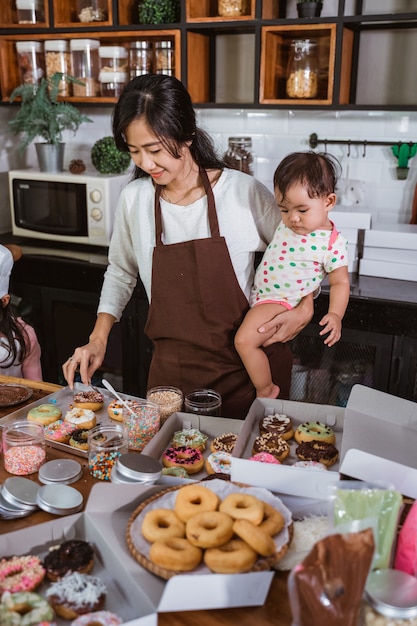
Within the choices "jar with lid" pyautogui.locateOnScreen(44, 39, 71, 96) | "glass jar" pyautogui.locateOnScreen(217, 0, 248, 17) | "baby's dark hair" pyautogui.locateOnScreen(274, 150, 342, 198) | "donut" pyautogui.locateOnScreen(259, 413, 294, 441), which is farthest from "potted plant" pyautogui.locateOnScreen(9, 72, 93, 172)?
"donut" pyautogui.locateOnScreen(259, 413, 294, 441)

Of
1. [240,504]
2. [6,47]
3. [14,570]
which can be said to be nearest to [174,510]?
[240,504]

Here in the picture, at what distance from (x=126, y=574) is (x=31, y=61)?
122 inches

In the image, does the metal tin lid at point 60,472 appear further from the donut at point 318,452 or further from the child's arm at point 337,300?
the child's arm at point 337,300

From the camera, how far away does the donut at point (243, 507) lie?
40.0 inches

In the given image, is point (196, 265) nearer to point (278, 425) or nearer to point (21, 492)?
point (278, 425)

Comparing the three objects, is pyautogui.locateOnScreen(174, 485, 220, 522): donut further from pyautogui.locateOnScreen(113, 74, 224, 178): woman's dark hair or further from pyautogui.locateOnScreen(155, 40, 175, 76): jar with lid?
pyautogui.locateOnScreen(155, 40, 175, 76): jar with lid

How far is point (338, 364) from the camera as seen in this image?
274 cm

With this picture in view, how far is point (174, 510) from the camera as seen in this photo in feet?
3.50

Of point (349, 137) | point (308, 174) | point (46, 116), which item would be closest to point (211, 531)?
point (308, 174)

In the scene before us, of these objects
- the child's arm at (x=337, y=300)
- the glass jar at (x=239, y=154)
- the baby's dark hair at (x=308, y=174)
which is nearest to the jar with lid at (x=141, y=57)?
the glass jar at (x=239, y=154)

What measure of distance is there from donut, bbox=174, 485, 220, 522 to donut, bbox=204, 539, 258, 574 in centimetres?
8

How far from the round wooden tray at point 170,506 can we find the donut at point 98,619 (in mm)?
85

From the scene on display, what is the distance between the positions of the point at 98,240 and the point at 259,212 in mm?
1532

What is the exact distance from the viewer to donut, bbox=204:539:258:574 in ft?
3.09
